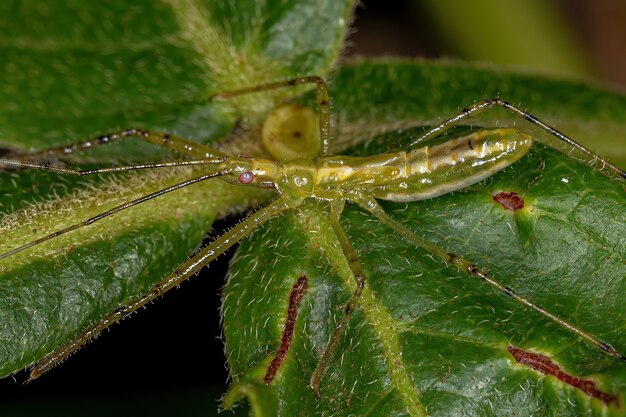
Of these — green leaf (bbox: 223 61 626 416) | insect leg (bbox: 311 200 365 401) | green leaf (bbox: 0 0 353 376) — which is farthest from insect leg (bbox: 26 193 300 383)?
insect leg (bbox: 311 200 365 401)

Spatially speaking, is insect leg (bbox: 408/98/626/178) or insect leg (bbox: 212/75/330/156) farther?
insect leg (bbox: 212/75/330/156)

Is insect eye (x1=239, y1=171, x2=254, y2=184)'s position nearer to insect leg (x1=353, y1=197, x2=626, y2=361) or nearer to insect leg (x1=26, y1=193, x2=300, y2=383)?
insect leg (x1=26, y1=193, x2=300, y2=383)

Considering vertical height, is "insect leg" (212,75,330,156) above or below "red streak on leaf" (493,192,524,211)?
above

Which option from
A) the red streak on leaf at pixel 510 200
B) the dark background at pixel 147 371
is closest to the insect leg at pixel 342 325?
the red streak on leaf at pixel 510 200

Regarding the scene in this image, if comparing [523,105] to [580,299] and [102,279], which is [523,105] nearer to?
[580,299]

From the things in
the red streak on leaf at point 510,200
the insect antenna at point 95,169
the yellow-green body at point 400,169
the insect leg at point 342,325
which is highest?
the insect antenna at point 95,169

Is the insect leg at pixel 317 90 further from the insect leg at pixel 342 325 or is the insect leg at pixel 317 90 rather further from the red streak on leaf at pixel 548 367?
the red streak on leaf at pixel 548 367

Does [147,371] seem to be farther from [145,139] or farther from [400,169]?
[400,169]

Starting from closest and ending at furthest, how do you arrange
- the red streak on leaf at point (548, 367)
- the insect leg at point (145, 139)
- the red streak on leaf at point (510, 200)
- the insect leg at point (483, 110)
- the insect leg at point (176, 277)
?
the red streak on leaf at point (548, 367) → the red streak on leaf at point (510, 200) → the insect leg at point (176, 277) → the insect leg at point (483, 110) → the insect leg at point (145, 139)
